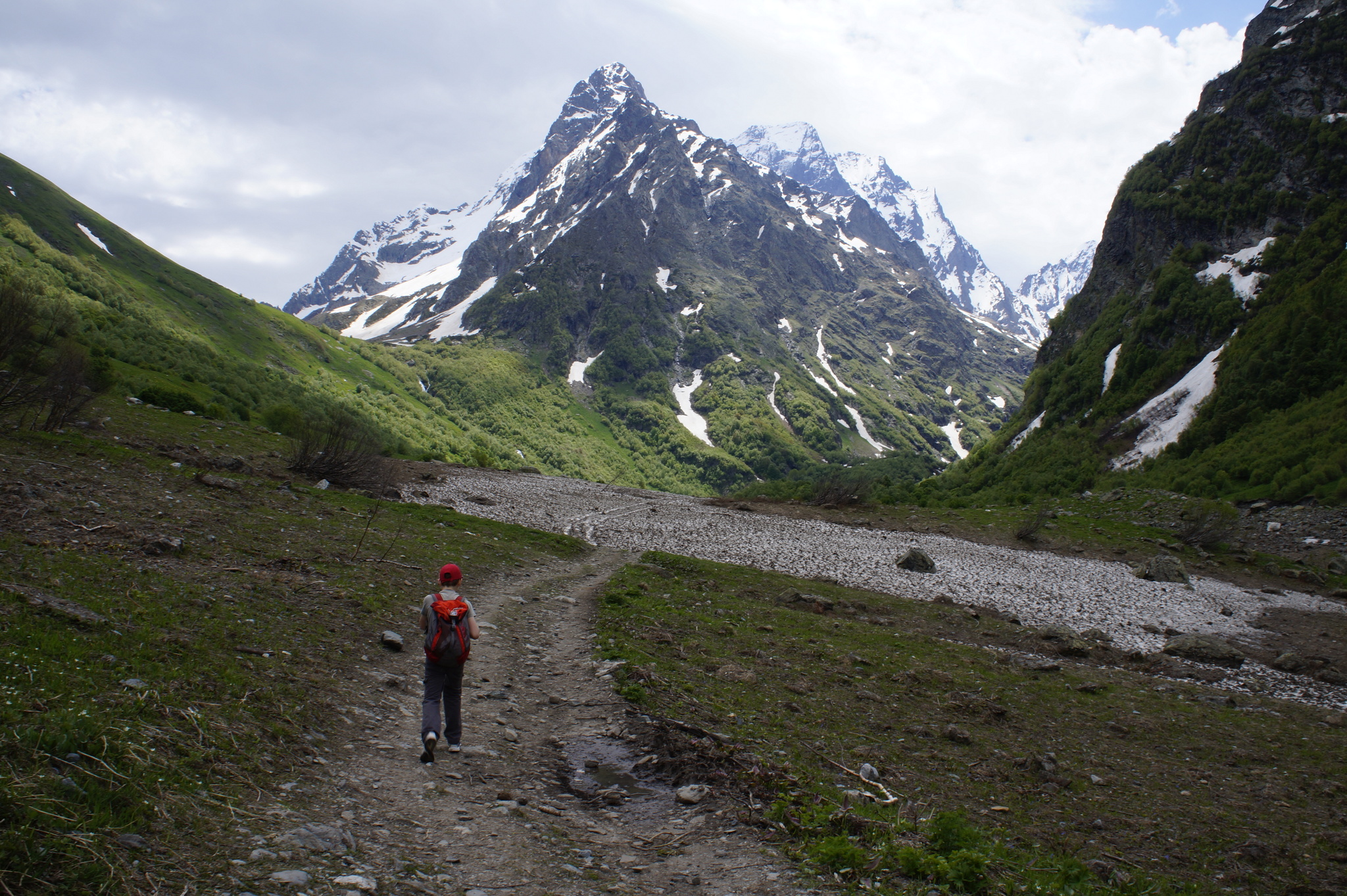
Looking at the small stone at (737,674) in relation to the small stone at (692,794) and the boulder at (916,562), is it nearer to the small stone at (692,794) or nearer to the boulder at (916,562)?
the small stone at (692,794)

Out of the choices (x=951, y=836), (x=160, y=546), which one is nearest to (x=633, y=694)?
(x=951, y=836)

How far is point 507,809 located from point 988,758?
7.24 meters

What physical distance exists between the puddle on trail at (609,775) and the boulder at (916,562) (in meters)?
23.3

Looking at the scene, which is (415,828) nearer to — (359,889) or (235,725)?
(359,889)

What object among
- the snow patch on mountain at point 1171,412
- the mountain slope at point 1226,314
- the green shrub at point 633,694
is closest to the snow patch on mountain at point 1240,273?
the mountain slope at point 1226,314

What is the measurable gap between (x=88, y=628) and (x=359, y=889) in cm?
593

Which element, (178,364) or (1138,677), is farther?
(178,364)

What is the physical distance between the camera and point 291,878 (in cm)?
487

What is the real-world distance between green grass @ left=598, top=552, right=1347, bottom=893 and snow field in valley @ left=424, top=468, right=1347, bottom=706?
6.48m

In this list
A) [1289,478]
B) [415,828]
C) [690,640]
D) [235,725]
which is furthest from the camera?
[1289,478]

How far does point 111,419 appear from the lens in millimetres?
28406

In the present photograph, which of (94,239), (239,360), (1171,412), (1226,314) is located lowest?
(239,360)

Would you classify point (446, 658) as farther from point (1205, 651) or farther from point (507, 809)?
point (1205, 651)

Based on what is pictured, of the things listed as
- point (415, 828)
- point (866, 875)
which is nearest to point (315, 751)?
point (415, 828)
